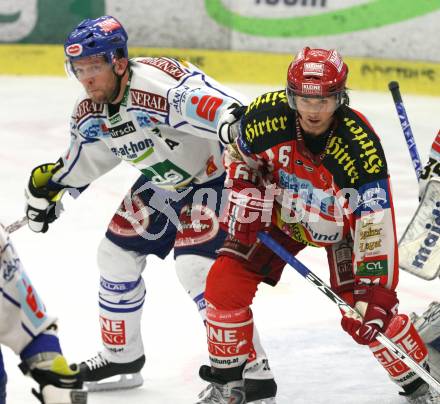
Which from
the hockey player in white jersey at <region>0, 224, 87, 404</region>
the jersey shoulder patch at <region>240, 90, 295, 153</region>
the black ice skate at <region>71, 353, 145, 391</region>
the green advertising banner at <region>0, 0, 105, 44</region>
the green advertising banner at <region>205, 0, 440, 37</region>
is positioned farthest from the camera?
the green advertising banner at <region>0, 0, 105, 44</region>

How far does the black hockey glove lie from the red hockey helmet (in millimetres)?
1079

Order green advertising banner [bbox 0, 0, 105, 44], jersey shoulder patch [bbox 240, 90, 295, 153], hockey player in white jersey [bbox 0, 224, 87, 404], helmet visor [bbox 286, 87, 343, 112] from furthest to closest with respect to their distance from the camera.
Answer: green advertising banner [bbox 0, 0, 105, 44]
jersey shoulder patch [bbox 240, 90, 295, 153]
helmet visor [bbox 286, 87, 343, 112]
hockey player in white jersey [bbox 0, 224, 87, 404]

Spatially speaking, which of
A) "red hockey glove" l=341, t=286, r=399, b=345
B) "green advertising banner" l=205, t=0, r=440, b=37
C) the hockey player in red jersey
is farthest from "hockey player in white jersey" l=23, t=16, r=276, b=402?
"green advertising banner" l=205, t=0, r=440, b=37

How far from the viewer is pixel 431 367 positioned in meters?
3.55

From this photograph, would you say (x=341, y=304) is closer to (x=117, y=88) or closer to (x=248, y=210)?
(x=248, y=210)

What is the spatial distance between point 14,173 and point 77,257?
153 centimetres

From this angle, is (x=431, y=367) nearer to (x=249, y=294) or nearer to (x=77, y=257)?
(x=249, y=294)

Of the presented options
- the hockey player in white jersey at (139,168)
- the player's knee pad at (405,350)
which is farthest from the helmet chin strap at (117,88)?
the player's knee pad at (405,350)

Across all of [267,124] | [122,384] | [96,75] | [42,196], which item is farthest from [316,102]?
[122,384]

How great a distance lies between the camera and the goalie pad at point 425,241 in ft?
11.7

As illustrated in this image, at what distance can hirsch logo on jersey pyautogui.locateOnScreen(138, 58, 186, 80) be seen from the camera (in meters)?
3.60

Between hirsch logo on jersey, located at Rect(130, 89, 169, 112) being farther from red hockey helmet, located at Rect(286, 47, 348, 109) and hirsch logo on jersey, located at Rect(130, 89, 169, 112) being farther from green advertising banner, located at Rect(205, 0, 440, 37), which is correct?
green advertising banner, located at Rect(205, 0, 440, 37)

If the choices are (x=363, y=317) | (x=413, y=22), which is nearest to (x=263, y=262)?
(x=363, y=317)

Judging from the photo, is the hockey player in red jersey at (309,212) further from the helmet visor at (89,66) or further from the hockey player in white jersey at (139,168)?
the helmet visor at (89,66)
